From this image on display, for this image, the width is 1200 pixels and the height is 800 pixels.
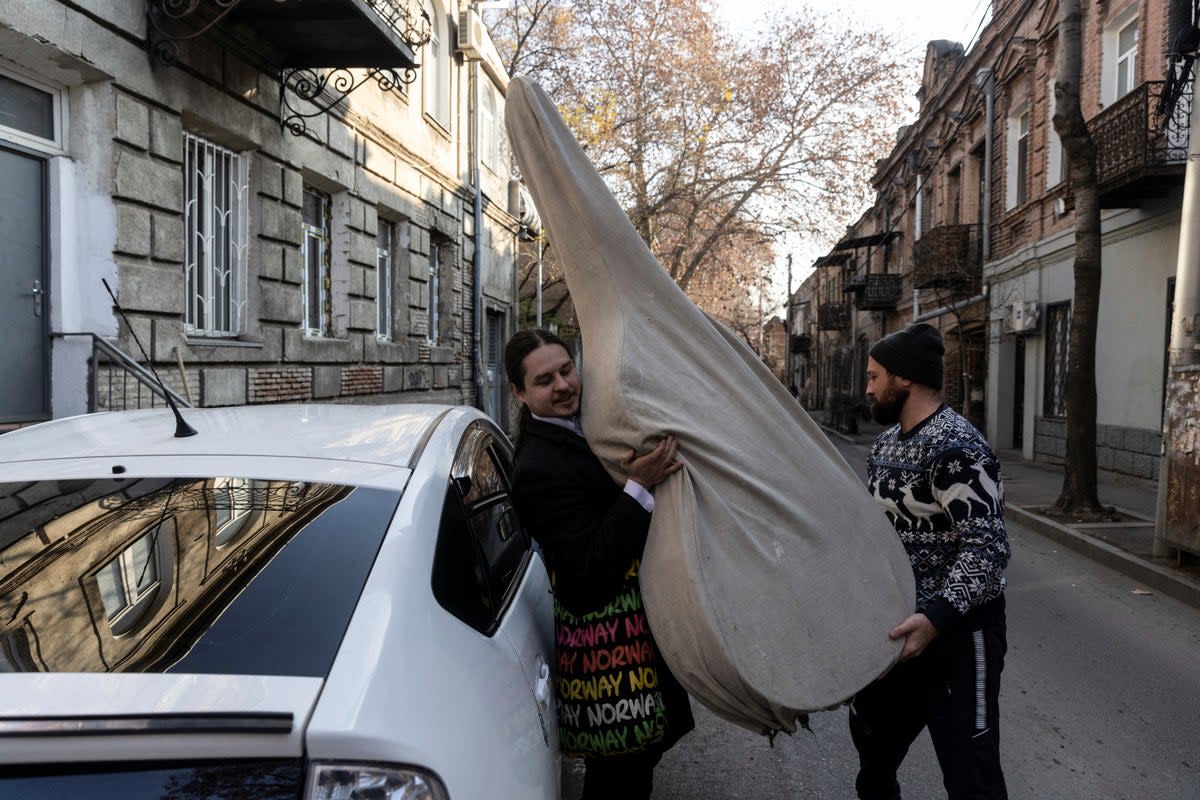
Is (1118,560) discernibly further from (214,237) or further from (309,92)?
(309,92)

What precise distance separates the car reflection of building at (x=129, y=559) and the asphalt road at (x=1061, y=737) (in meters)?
2.35

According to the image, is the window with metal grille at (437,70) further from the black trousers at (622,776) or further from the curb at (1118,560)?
the black trousers at (622,776)

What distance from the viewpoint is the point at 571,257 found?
2.49 meters

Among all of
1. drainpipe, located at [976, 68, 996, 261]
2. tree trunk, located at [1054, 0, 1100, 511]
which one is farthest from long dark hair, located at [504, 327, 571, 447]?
drainpipe, located at [976, 68, 996, 261]

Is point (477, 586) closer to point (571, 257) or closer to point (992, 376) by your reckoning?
point (571, 257)

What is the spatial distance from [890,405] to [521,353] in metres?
1.14

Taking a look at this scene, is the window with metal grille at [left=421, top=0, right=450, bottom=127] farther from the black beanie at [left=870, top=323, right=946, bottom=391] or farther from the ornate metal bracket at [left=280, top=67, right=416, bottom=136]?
the black beanie at [left=870, top=323, right=946, bottom=391]

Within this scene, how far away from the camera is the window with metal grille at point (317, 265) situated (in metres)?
10.9

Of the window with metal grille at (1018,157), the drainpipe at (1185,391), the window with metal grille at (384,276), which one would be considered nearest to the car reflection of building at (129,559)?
the drainpipe at (1185,391)

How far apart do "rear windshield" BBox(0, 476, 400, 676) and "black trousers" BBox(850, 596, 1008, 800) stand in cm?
157

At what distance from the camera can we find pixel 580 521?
234 cm

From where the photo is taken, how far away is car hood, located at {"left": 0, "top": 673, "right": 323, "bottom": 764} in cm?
128

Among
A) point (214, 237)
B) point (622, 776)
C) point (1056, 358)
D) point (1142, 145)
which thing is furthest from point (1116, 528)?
point (214, 237)

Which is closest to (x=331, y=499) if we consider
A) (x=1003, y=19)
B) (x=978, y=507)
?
(x=978, y=507)
